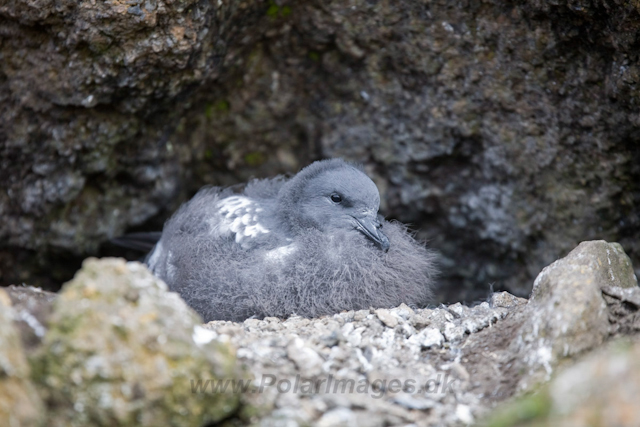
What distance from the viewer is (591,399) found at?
5.09 feet

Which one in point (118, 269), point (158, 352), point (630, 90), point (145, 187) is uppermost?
point (630, 90)

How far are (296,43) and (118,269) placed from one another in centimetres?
217

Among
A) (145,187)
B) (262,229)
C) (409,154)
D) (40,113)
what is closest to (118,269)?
(262,229)

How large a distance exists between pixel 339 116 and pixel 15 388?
263 cm

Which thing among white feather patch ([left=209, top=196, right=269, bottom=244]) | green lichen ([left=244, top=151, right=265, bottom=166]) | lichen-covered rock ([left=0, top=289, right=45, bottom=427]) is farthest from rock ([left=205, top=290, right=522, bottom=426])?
green lichen ([left=244, top=151, right=265, bottom=166])

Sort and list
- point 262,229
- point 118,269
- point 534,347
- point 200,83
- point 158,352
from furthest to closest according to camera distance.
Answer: point 200,83, point 262,229, point 534,347, point 118,269, point 158,352

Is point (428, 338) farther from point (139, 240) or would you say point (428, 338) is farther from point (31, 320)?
point (139, 240)

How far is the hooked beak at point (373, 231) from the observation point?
2996 millimetres

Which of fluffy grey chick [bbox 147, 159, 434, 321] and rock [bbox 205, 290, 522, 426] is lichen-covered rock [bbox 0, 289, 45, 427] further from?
fluffy grey chick [bbox 147, 159, 434, 321]

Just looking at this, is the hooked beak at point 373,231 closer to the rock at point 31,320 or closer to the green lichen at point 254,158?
the green lichen at point 254,158

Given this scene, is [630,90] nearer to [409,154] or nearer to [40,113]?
[409,154]

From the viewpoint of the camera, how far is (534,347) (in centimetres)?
214

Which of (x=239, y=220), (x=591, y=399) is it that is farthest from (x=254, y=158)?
(x=591, y=399)

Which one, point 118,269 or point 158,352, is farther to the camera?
point 118,269
